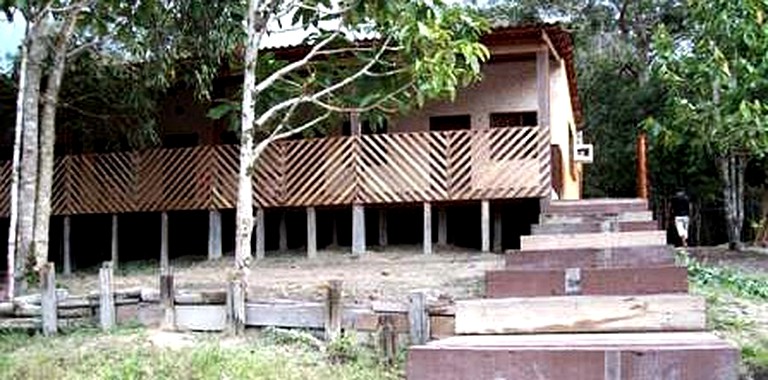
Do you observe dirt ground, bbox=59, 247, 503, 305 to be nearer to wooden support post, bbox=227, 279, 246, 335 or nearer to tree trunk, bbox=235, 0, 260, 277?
tree trunk, bbox=235, 0, 260, 277

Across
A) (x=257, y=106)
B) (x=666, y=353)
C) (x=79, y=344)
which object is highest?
(x=257, y=106)

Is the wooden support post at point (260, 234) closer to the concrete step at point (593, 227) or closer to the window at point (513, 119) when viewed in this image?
the window at point (513, 119)

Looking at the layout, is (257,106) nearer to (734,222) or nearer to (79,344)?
(79,344)

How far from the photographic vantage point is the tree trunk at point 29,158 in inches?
464

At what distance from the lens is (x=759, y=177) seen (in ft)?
78.2

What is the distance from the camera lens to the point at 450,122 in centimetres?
1725

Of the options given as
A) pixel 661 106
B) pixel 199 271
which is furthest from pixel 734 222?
pixel 199 271

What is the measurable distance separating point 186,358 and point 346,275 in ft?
15.0

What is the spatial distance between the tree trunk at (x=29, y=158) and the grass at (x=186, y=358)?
110 inches

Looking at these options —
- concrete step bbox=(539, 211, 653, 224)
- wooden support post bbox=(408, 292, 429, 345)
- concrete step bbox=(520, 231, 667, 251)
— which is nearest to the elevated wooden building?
concrete step bbox=(539, 211, 653, 224)

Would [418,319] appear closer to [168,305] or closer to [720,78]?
[168,305]

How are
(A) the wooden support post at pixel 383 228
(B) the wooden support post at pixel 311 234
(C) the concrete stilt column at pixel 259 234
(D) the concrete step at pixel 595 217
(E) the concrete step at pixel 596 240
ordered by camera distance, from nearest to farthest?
(E) the concrete step at pixel 596 240 → (D) the concrete step at pixel 595 217 → (B) the wooden support post at pixel 311 234 → (C) the concrete stilt column at pixel 259 234 → (A) the wooden support post at pixel 383 228

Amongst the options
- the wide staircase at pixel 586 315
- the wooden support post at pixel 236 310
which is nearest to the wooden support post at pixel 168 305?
the wooden support post at pixel 236 310

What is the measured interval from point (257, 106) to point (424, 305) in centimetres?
439
